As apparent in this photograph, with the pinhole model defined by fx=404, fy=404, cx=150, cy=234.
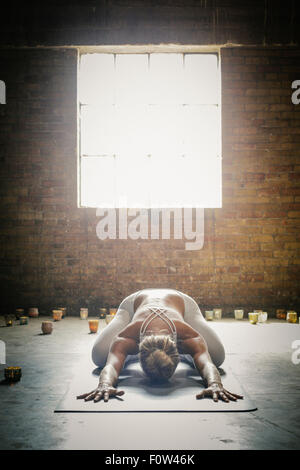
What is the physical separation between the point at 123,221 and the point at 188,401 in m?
3.66

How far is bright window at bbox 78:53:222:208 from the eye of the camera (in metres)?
5.86

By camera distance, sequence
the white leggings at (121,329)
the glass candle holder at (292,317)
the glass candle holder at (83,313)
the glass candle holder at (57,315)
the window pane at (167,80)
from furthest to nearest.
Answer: the window pane at (167,80)
the glass candle holder at (83,313)
the glass candle holder at (57,315)
the glass candle holder at (292,317)
the white leggings at (121,329)

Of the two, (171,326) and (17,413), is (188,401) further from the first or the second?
(17,413)

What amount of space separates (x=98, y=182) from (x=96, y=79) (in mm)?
1521

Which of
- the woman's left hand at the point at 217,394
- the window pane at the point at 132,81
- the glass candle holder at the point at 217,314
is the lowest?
the glass candle holder at the point at 217,314

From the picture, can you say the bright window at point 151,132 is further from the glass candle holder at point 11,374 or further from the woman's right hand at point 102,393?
the woman's right hand at point 102,393

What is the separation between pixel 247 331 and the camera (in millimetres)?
4695

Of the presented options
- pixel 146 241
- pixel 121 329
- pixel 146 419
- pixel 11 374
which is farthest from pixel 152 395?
pixel 146 241

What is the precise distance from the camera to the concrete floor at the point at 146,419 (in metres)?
1.89

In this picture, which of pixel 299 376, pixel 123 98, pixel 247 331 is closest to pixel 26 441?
pixel 299 376

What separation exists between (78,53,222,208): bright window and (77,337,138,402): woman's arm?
322 cm

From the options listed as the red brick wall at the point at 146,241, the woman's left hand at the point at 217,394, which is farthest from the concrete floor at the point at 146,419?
the red brick wall at the point at 146,241

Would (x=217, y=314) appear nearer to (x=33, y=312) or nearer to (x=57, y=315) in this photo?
(x=57, y=315)

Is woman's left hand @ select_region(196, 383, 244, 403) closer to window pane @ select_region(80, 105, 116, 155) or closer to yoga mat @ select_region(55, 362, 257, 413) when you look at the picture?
yoga mat @ select_region(55, 362, 257, 413)
